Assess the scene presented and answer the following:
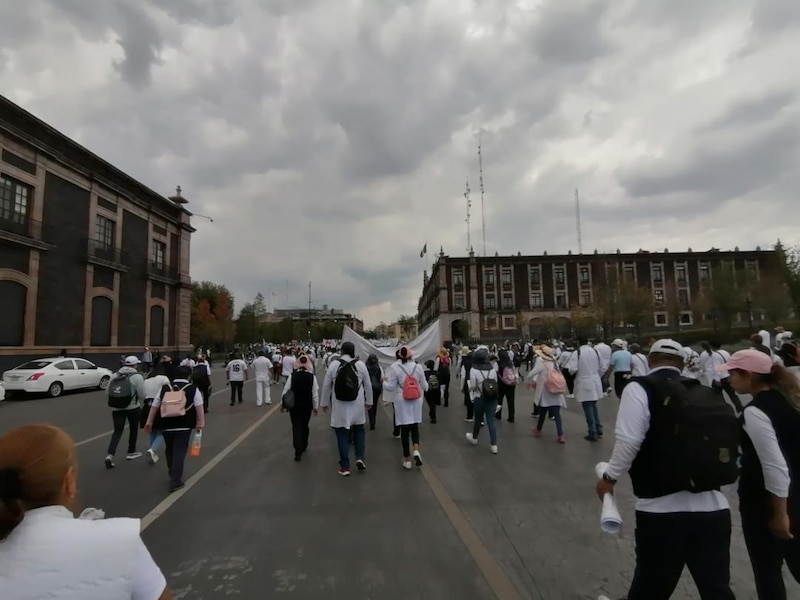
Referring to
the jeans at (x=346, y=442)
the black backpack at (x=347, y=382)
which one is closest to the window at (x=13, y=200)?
the black backpack at (x=347, y=382)

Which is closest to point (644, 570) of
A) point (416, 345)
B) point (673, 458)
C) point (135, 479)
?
point (673, 458)

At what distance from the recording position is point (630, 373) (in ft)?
38.9

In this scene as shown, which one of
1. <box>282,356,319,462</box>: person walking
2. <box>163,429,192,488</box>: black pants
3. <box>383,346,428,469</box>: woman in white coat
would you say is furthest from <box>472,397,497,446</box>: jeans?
<box>163,429,192,488</box>: black pants

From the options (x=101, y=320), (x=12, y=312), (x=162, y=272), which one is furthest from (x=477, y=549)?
(x=162, y=272)

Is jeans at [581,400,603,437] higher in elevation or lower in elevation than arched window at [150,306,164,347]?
lower

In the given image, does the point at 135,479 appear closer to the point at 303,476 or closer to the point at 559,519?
the point at 303,476

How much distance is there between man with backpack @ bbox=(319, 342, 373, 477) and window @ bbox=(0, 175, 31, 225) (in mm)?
25453

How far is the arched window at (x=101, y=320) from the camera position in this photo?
1199 inches

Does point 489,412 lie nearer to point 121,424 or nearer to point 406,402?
point 406,402

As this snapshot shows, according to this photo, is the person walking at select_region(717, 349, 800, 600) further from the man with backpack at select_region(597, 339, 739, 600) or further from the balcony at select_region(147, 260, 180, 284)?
the balcony at select_region(147, 260, 180, 284)

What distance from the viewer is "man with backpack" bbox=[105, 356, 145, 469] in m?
7.63

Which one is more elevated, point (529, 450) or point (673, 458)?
point (673, 458)

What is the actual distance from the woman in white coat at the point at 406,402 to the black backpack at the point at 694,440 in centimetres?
491

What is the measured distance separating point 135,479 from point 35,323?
2428 cm
